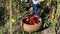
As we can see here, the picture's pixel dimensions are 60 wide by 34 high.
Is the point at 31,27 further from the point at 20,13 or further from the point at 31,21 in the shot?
the point at 20,13

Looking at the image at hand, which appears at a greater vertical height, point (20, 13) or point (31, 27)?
point (20, 13)

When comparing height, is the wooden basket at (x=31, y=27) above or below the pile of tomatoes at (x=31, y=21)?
below

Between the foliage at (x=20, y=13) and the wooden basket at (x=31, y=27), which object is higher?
the foliage at (x=20, y=13)

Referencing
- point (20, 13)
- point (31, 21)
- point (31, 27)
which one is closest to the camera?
point (31, 27)

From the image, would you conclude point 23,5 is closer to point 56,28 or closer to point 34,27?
point 34,27

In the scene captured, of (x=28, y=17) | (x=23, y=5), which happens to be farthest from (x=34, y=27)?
(x=23, y=5)

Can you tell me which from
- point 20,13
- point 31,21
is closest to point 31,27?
point 31,21

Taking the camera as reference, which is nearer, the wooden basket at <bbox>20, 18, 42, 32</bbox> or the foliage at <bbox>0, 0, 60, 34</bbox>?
the wooden basket at <bbox>20, 18, 42, 32</bbox>

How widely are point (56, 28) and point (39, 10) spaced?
1127 millimetres

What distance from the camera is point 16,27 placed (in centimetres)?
491

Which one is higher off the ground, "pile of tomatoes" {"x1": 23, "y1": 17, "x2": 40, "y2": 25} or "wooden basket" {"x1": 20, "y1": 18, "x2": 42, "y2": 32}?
"pile of tomatoes" {"x1": 23, "y1": 17, "x2": 40, "y2": 25}

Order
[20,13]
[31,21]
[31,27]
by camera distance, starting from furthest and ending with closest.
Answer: [20,13]
[31,21]
[31,27]

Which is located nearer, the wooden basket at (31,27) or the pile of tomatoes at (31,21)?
the wooden basket at (31,27)

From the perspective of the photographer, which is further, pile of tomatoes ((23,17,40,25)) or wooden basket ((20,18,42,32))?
pile of tomatoes ((23,17,40,25))
